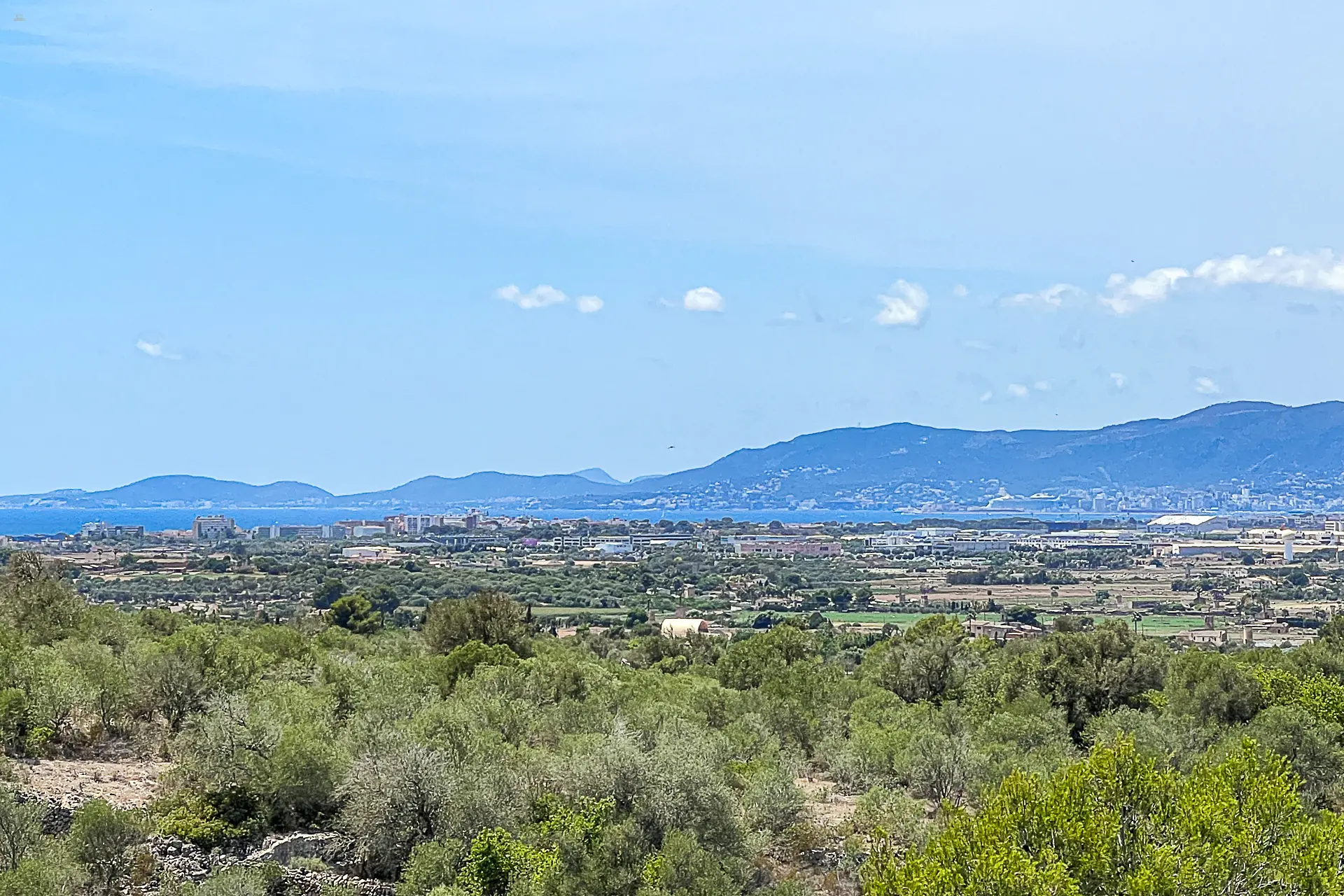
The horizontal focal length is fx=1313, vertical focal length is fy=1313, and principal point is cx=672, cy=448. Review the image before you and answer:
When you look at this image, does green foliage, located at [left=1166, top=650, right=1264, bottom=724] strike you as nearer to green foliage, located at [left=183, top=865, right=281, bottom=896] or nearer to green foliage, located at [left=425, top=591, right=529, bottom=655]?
green foliage, located at [left=425, top=591, right=529, bottom=655]

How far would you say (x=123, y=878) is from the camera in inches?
766

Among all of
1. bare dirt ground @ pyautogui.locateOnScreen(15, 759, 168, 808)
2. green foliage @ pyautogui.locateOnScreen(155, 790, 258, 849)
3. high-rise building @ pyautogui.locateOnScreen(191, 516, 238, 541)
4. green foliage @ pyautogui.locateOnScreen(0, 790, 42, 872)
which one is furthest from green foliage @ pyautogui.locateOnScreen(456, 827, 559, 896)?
high-rise building @ pyautogui.locateOnScreen(191, 516, 238, 541)

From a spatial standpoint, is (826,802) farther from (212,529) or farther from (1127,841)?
(212,529)

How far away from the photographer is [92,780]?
916 inches

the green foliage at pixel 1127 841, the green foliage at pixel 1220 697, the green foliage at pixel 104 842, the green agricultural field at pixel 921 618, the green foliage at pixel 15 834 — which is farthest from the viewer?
the green agricultural field at pixel 921 618

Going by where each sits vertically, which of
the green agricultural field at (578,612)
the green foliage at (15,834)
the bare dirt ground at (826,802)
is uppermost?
the green foliage at (15,834)

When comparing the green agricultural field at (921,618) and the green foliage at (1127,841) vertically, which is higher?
the green foliage at (1127,841)

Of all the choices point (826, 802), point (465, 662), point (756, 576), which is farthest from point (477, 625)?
point (756, 576)

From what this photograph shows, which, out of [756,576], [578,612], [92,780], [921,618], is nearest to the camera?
[92,780]

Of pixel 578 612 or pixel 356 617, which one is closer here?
pixel 356 617

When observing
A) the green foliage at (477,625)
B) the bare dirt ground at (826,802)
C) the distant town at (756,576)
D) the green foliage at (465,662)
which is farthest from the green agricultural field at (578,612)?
the bare dirt ground at (826,802)

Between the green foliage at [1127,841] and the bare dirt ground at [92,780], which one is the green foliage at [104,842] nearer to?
the bare dirt ground at [92,780]

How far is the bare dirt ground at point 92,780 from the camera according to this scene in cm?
2183

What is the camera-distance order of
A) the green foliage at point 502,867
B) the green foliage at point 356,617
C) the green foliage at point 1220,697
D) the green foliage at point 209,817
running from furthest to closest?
the green foliage at point 356,617, the green foliage at point 1220,697, the green foliage at point 209,817, the green foliage at point 502,867
